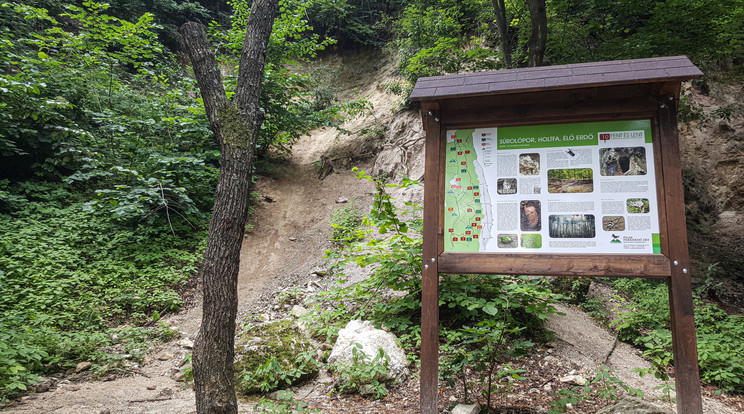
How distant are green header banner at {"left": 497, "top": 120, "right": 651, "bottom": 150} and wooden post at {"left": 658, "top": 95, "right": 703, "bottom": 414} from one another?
10.8 inches

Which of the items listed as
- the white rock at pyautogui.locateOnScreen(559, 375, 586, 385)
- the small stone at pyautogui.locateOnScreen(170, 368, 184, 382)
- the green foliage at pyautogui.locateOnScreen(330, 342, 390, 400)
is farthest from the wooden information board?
the small stone at pyautogui.locateOnScreen(170, 368, 184, 382)

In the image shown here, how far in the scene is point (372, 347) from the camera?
387cm

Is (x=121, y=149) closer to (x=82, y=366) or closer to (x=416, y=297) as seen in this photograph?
(x=82, y=366)

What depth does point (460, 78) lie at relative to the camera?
9.97 ft

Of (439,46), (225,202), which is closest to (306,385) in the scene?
(225,202)

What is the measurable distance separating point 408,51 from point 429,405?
36.8 ft

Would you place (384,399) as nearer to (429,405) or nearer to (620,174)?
(429,405)

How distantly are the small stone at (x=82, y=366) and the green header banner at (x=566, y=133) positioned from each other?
207 inches

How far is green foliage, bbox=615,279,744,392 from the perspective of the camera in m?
3.71

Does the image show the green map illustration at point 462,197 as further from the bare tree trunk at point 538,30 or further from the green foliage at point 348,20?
the green foliage at point 348,20

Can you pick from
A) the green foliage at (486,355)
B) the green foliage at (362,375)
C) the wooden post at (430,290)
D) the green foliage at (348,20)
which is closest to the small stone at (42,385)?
the green foliage at (362,375)

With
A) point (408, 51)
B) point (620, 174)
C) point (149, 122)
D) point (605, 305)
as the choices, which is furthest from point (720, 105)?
point (149, 122)

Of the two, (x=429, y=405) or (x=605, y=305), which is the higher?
(x=605, y=305)

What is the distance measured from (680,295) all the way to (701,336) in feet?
8.82
